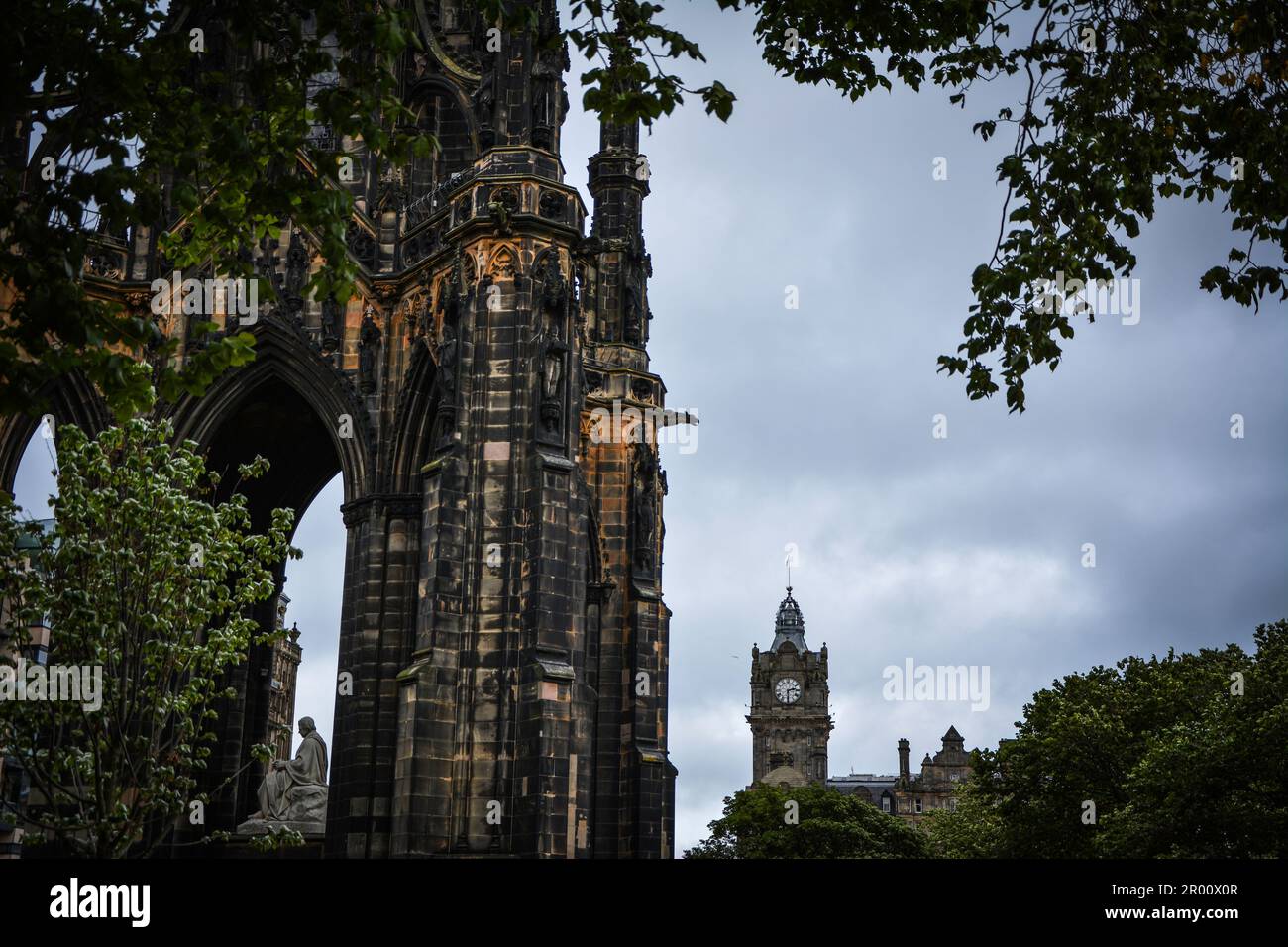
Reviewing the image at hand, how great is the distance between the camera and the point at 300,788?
26.6 m

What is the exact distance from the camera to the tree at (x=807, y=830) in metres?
70.2

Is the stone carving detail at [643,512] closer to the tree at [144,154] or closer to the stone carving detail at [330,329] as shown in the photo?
the stone carving detail at [330,329]

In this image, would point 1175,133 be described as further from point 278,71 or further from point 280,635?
point 280,635

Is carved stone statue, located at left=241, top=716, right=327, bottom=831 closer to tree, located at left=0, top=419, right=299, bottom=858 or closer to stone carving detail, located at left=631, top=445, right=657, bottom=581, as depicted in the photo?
tree, located at left=0, top=419, right=299, bottom=858

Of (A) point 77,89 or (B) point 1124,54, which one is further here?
(B) point 1124,54

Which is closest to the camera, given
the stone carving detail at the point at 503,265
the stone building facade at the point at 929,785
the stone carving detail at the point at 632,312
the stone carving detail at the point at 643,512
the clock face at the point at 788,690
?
the stone carving detail at the point at 503,265

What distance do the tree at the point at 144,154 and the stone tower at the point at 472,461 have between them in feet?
33.4

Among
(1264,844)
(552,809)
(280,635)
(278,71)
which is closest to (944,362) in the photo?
(278,71)

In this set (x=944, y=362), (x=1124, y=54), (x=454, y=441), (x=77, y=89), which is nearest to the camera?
(x=77, y=89)

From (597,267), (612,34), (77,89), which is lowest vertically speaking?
(77,89)

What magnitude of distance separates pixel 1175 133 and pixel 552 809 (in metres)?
14.2

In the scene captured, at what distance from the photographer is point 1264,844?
93.5 ft

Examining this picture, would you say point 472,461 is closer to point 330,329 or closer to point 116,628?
point 330,329

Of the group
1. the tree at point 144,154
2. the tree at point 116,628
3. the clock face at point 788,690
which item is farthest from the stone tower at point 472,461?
the clock face at point 788,690
